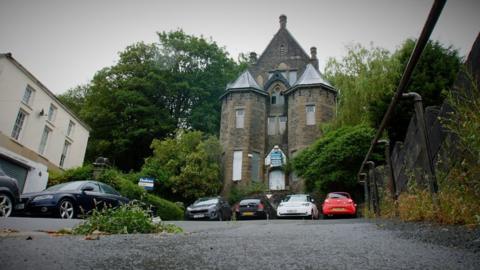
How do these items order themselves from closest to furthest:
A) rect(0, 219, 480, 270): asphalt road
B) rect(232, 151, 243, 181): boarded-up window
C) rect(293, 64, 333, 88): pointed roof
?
1. rect(0, 219, 480, 270): asphalt road
2. rect(232, 151, 243, 181): boarded-up window
3. rect(293, 64, 333, 88): pointed roof

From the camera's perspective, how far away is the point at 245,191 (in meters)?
31.5

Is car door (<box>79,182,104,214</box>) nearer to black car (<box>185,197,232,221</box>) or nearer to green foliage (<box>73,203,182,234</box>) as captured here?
black car (<box>185,197,232,221</box>)

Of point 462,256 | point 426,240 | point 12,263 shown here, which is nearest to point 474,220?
point 426,240

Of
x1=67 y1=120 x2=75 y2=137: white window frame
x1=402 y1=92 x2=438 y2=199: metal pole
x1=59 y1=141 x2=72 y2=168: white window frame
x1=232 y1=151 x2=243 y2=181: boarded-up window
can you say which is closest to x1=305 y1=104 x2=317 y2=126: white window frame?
x1=232 y1=151 x2=243 y2=181: boarded-up window

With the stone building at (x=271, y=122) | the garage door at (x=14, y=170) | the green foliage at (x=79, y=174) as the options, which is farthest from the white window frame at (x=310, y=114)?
the garage door at (x=14, y=170)

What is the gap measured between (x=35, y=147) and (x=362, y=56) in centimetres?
2590

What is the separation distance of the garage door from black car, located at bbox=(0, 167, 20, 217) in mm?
13539

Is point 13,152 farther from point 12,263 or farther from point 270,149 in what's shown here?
point 12,263

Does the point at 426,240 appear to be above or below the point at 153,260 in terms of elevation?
above

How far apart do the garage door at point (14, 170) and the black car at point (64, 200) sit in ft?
38.5

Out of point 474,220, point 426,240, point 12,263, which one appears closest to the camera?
point 12,263

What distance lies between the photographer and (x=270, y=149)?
35.8 m

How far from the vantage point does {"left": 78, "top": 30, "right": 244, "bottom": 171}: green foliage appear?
38656 millimetres

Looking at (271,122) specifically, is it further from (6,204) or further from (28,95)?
(6,204)
